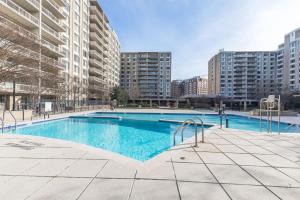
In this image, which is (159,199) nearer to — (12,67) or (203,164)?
(203,164)

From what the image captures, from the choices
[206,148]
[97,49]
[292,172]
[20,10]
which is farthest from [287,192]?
[97,49]

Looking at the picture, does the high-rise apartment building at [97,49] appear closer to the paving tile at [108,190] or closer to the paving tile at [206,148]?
the paving tile at [206,148]

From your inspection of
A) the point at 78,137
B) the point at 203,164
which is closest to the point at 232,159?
the point at 203,164

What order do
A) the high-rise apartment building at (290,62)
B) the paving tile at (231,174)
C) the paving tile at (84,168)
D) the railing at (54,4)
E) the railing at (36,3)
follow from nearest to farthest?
1. the paving tile at (231,174)
2. the paving tile at (84,168)
3. the railing at (36,3)
4. the railing at (54,4)
5. the high-rise apartment building at (290,62)

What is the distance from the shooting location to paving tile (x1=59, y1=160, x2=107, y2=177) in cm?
457

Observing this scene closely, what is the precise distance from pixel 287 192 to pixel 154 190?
8.41 ft

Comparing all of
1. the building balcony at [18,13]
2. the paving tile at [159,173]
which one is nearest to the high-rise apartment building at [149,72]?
the building balcony at [18,13]

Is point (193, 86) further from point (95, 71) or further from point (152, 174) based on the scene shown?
point (152, 174)

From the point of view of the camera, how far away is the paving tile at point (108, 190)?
3.49 meters

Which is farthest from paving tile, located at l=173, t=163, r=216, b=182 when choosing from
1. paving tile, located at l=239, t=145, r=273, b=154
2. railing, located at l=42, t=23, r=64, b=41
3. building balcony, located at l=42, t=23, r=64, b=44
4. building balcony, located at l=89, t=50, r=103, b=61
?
building balcony, located at l=89, t=50, r=103, b=61

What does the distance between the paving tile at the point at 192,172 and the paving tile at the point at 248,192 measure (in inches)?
19.1

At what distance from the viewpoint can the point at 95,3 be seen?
57656mm

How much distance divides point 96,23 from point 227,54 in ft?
252

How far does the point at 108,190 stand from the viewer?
12.3 ft
